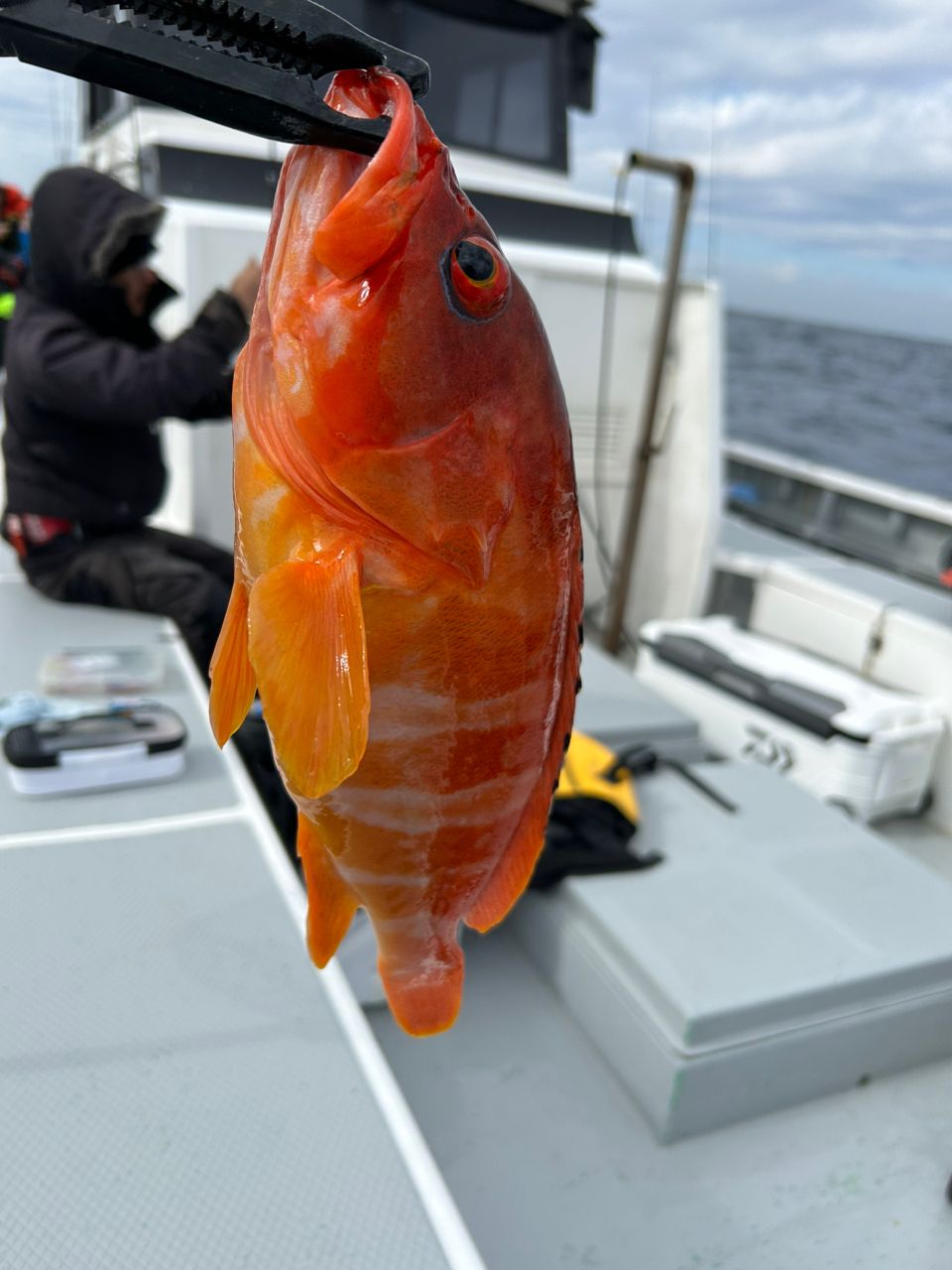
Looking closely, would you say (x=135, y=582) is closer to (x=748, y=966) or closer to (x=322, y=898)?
(x=748, y=966)

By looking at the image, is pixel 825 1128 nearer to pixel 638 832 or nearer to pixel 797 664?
pixel 638 832

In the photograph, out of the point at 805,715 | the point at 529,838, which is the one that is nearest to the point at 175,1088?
the point at 529,838

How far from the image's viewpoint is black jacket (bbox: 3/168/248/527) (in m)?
2.66

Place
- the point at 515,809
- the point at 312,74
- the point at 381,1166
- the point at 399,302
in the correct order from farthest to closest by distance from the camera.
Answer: the point at 381,1166 → the point at 515,809 → the point at 399,302 → the point at 312,74

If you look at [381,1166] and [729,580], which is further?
[729,580]

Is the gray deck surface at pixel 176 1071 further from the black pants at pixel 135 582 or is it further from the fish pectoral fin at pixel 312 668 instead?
the black pants at pixel 135 582

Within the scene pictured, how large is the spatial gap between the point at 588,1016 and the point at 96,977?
1.14 m

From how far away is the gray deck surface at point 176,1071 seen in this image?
1175 mm

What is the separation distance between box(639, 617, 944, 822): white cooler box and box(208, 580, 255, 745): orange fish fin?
9.65 ft

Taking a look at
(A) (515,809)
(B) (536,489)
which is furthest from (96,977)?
(B) (536,489)

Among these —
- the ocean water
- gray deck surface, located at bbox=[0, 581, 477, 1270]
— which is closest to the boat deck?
gray deck surface, located at bbox=[0, 581, 477, 1270]

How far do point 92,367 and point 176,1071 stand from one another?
2.10 m

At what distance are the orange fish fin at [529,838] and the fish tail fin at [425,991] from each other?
49 mm

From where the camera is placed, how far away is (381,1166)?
4.22ft
